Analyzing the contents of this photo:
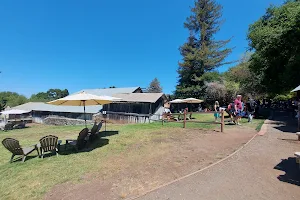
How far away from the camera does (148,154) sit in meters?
6.36

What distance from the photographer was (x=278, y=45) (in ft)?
47.7

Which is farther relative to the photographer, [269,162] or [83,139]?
[83,139]

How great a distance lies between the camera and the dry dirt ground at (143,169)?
4027mm

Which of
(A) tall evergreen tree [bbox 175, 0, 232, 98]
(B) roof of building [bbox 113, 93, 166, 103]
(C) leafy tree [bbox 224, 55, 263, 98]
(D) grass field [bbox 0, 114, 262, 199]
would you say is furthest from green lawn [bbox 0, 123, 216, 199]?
(A) tall evergreen tree [bbox 175, 0, 232, 98]

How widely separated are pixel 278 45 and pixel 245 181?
14.8m

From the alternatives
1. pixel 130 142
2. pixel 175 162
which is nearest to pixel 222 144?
pixel 175 162

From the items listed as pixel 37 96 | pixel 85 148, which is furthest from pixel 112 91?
pixel 37 96

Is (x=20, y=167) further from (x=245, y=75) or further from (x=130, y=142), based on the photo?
(x=245, y=75)

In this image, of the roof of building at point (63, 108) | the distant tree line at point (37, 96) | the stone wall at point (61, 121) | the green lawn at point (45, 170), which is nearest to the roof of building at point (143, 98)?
the roof of building at point (63, 108)

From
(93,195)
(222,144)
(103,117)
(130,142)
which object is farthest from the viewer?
(103,117)

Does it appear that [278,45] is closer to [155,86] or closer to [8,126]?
[8,126]

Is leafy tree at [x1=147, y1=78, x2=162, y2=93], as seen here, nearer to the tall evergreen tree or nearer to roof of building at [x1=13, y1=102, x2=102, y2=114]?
the tall evergreen tree

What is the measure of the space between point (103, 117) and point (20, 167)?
1822 centimetres

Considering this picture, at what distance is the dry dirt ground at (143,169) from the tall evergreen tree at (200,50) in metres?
27.5
